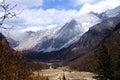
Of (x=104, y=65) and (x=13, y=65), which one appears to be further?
(x=104, y=65)

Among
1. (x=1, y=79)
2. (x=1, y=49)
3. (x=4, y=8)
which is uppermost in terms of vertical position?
(x=4, y=8)

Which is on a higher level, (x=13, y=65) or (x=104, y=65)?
(x=104, y=65)

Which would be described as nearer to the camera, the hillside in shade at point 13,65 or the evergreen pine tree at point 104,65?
the hillside in shade at point 13,65

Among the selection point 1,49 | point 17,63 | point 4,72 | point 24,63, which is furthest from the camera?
point 24,63

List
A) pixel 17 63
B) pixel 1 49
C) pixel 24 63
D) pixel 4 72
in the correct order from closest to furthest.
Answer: pixel 1 49 → pixel 4 72 → pixel 17 63 → pixel 24 63

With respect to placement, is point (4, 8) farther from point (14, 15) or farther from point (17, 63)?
point (17, 63)

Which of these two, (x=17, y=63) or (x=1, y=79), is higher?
(x=17, y=63)

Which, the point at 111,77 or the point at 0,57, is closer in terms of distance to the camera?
the point at 0,57

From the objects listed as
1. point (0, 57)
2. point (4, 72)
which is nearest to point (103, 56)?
point (4, 72)

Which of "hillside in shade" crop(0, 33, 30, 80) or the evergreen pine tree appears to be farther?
the evergreen pine tree
